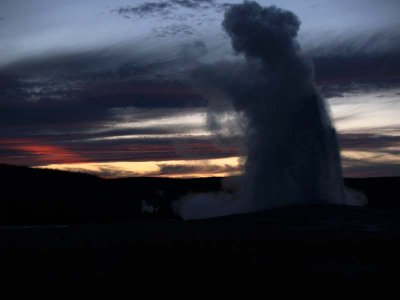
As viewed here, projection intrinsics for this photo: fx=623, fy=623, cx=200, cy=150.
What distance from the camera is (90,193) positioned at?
107875 millimetres

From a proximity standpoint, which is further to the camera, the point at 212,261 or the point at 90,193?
the point at 90,193

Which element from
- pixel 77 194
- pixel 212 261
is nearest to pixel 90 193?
pixel 77 194

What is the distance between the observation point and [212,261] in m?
16.9

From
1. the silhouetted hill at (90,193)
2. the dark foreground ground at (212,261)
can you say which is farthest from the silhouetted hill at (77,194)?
the dark foreground ground at (212,261)

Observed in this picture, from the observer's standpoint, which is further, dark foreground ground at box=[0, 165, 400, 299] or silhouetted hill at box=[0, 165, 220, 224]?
silhouetted hill at box=[0, 165, 220, 224]

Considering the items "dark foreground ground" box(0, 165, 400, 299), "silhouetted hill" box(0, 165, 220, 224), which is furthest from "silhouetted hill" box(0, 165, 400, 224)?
"dark foreground ground" box(0, 165, 400, 299)

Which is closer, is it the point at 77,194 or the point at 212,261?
the point at 212,261

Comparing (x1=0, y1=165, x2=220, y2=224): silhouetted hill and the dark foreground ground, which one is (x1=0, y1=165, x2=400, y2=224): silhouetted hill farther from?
the dark foreground ground

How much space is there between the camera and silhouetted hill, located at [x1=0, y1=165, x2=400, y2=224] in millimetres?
79325

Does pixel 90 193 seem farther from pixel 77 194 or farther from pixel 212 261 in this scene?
pixel 212 261

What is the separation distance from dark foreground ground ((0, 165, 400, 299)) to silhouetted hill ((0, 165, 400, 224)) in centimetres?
4551

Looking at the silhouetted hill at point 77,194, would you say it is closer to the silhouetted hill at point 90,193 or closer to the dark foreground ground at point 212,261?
the silhouetted hill at point 90,193

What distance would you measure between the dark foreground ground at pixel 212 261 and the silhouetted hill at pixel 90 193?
45509 millimetres

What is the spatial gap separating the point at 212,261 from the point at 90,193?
9315 centimetres
